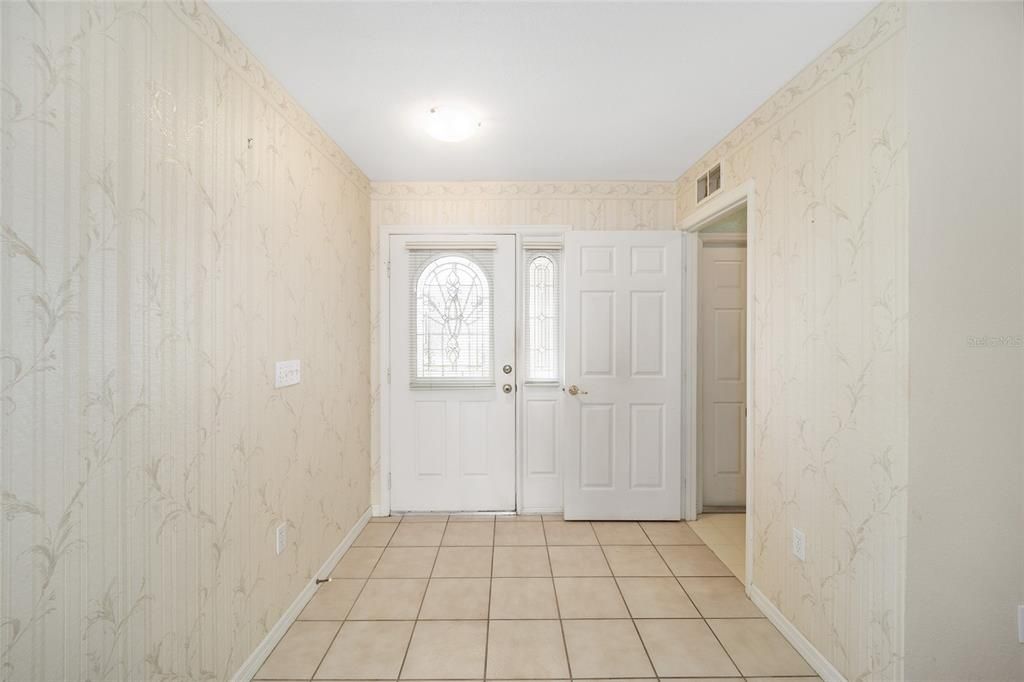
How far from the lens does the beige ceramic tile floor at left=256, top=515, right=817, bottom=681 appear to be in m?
1.81

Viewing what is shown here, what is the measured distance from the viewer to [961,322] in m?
1.41

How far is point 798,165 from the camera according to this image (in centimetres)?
195

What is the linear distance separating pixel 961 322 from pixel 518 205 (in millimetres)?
2524

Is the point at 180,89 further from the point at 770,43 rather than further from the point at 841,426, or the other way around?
the point at 841,426

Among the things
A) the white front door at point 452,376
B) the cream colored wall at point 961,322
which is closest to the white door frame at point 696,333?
the cream colored wall at point 961,322

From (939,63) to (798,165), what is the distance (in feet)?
1.80

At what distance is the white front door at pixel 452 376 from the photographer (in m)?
3.36

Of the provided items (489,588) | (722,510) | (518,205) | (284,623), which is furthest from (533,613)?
(518,205)

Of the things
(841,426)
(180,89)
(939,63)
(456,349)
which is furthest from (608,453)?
(180,89)

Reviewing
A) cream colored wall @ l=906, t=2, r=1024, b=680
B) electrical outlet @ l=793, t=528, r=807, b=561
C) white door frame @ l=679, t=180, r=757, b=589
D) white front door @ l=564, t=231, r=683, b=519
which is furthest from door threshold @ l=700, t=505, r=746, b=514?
cream colored wall @ l=906, t=2, r=1024, b=680

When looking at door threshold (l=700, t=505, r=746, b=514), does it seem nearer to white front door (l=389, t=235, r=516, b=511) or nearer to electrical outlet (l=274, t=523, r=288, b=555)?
white front door (l=389, t=235, r=516, b=511)

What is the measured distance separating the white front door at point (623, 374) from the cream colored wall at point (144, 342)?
1.79m

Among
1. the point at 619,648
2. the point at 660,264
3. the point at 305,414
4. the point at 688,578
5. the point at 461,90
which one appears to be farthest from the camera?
the point at 660,264

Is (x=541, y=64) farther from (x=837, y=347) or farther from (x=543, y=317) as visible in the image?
(x=543, y=317)
